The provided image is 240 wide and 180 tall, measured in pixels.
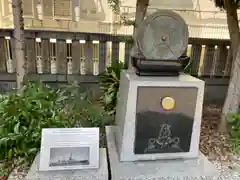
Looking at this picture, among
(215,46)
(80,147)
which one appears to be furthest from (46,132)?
(215,46)

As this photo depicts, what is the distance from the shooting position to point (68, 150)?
1823mm

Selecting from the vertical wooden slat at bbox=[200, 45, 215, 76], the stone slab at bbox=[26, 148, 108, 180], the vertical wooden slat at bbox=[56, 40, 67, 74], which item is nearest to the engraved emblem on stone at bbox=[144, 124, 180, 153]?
the stone slab at bbox=[26, 148, 108, 180]

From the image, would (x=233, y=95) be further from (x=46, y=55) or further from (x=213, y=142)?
(x=46, y=55)

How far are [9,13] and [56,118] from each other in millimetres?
4744

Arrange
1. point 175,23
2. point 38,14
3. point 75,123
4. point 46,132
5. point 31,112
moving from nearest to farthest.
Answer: point 46,132 < point 175,23 < point 31,112 < point 75,123 < point 38,14

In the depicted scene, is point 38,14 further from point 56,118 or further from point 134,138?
point 134,138

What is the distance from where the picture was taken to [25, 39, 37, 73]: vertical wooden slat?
3969 millimetres

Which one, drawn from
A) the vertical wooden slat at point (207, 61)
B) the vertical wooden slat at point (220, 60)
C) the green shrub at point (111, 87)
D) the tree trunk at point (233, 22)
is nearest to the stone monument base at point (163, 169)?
the green shrub at point (111, 87)

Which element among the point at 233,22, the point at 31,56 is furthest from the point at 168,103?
the point at 31,56

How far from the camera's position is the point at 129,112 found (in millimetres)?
1848

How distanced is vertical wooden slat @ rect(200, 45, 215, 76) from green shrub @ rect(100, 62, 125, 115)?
5.60ft

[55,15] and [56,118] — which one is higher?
[55,15]

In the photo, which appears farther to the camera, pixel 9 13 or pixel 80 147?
pixel 9 13

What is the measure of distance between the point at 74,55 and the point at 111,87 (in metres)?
1.23
